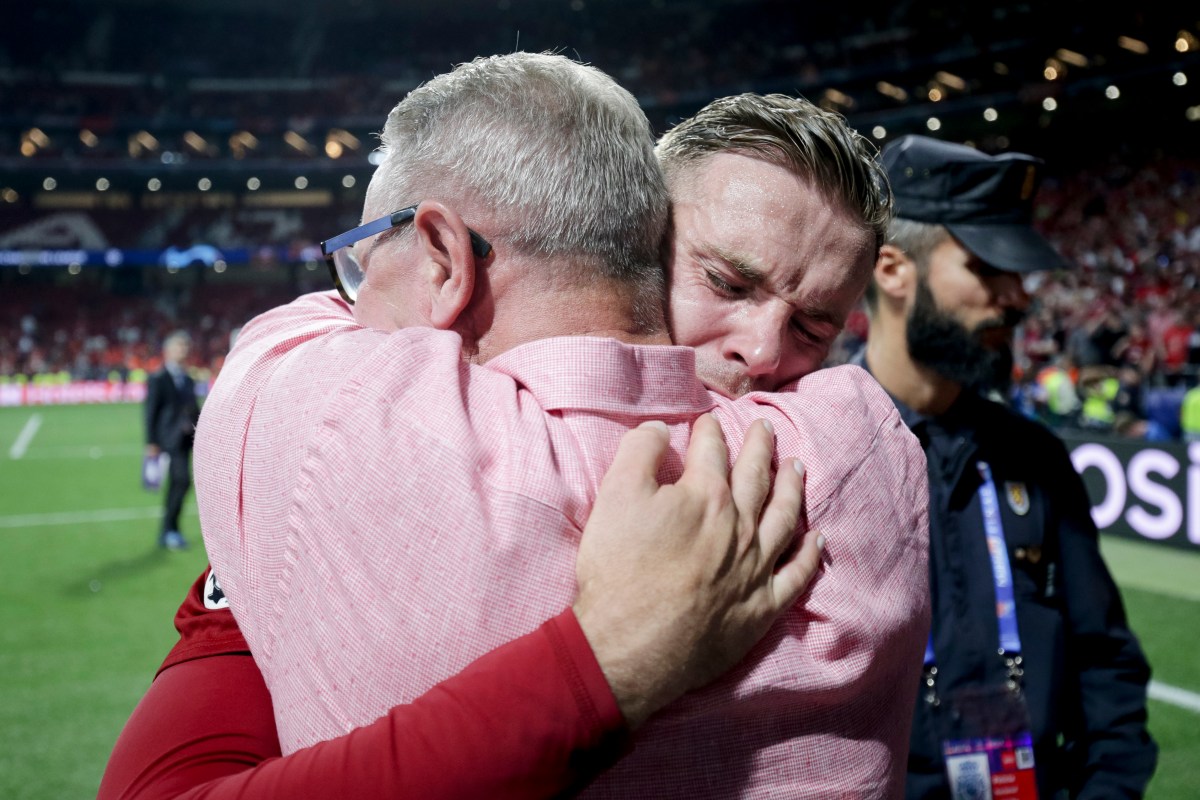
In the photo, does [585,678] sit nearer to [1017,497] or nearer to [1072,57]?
[1017,497]

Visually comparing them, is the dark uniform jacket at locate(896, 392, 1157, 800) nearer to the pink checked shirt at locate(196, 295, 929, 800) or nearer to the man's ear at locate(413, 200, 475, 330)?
the pink checked shirt at locate(196, 295, 929, 800)

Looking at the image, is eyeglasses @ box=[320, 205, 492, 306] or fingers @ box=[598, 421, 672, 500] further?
eyeglasses @ box=[320, 205, 492, 306]

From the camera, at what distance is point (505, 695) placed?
0.84 m

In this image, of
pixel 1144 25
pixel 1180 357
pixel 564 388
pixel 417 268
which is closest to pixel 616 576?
pixel 564 388

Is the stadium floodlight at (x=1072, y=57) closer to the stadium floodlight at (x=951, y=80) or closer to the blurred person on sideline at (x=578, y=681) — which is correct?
the stadium floodlight at (x=951, y=80)

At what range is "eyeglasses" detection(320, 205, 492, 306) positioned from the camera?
1112 mm

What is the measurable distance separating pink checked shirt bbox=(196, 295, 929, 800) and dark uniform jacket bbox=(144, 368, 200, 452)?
10.4 m

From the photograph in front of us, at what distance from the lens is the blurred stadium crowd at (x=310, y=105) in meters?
30.1

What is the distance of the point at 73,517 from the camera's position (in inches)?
456

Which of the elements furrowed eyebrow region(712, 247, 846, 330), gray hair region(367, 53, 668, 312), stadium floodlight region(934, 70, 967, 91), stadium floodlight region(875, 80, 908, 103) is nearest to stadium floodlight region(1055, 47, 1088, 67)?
stadium floodlight region(934, 70, 967, 91)

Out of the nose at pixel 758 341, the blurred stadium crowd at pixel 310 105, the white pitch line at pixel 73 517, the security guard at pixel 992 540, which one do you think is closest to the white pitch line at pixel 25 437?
the blurred stadium crowd at pixel 310 105

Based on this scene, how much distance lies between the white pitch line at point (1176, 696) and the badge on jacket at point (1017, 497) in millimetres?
3975

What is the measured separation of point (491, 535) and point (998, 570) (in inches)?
69.3

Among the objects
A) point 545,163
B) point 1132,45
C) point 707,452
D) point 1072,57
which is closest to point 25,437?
point 545,163
